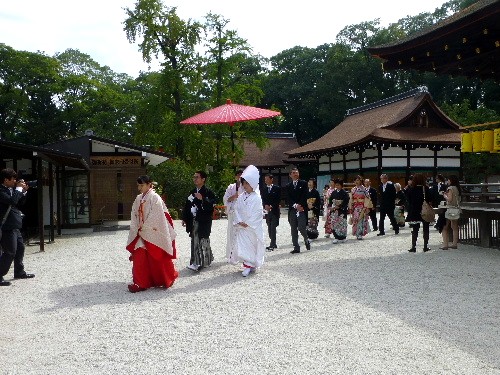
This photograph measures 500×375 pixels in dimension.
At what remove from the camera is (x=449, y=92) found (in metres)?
40.8

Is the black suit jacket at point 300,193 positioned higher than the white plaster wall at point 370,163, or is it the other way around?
the white plaster wall at point 370,163

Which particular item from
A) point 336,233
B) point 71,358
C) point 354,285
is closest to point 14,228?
point 71,358

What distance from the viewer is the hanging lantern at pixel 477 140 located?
11154mm

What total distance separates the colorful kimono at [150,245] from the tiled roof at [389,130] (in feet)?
61.0

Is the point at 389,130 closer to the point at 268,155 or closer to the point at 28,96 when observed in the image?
the point at 268,155

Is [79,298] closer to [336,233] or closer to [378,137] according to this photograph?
[336,233]

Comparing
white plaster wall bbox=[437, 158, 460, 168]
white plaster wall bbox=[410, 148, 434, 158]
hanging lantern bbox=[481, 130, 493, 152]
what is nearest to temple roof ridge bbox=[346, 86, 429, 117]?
white plaster wall bbox=[410, 148, 434, 158]

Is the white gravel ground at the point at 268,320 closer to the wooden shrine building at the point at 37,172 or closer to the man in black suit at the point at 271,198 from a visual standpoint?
the man in black suit at the point at 271,198

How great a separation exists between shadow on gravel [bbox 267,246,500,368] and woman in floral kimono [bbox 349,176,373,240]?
9.70 ft

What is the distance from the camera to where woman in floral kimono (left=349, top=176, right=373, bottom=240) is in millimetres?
13164

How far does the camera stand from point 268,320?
5.34 m

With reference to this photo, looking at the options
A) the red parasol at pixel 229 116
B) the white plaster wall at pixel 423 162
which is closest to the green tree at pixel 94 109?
the white plaster wall at pixel 423 162

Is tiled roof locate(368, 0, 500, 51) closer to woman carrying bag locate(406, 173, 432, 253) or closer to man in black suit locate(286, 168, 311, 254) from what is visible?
woman carrying bag locate(406, 173, 432, 253)

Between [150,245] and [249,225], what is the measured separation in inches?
70.3
